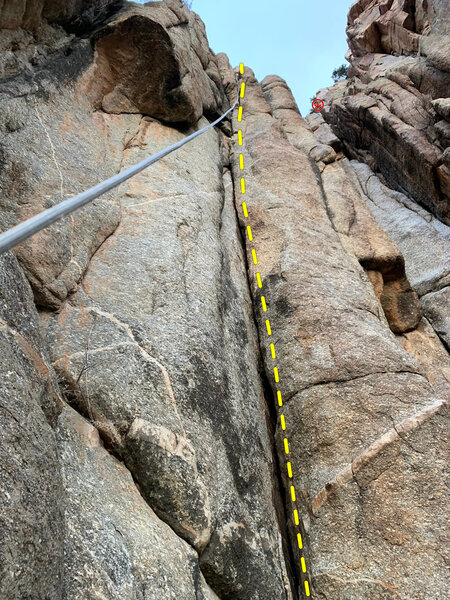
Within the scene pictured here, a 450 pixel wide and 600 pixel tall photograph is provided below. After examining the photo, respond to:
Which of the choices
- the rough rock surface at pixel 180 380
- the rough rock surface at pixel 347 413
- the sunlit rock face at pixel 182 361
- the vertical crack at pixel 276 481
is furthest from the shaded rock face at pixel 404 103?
the rough rock surface at pixel 180 380

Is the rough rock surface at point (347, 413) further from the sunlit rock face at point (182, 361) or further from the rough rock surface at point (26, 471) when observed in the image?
the rough rock surface at point (26, 471)

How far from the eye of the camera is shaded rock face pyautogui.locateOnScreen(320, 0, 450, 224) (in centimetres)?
1365

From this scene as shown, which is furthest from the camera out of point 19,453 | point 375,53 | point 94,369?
point 375,53

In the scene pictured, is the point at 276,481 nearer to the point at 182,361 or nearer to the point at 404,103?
the point at 182,361

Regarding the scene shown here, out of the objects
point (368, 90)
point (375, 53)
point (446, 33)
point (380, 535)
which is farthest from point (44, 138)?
point (375, 53)

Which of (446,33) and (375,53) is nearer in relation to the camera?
(446,33)

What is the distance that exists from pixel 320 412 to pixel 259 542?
6.28ft

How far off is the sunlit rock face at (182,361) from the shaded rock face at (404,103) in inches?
170

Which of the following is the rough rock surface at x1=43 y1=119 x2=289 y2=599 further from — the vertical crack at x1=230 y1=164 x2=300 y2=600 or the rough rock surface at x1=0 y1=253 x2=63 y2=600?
the rough rock surface at x1=0 y1=253 x2=63 y2=600

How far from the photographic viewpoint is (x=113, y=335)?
525 cm

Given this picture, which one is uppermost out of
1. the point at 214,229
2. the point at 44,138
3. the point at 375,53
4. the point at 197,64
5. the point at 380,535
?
the point at 375,53

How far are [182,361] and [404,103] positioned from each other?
551 inches

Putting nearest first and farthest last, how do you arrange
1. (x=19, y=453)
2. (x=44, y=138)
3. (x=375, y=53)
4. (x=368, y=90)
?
(x=19, y=453), (x=44, y=138), (x=368, y=90), (x=375, y=53)

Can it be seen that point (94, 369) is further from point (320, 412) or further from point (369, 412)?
point (369, 412)
